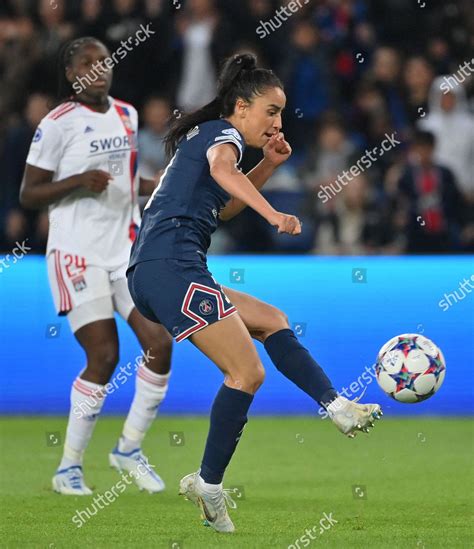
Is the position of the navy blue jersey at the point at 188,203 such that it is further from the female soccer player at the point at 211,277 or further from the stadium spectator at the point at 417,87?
the stadium spectator at the point at 417,87

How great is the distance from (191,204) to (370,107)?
7.13m

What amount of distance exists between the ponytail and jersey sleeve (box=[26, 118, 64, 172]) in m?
1.74

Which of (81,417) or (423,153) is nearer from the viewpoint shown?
(81,417)

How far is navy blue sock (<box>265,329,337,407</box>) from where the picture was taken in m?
5.35

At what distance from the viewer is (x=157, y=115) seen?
11.5 metres

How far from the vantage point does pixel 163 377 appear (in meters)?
7.21

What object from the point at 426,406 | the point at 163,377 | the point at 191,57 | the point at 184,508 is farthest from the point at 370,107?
the point at 184,508

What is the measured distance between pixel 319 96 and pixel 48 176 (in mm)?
5589

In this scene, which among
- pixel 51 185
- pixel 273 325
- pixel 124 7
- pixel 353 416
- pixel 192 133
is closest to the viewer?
pixel 353 416

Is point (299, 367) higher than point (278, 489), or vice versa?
point (299, 367)

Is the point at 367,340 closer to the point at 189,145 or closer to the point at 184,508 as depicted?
the point at 184,508

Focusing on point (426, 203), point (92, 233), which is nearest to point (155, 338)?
point (92, 233)

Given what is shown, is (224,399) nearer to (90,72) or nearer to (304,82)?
(90,72)

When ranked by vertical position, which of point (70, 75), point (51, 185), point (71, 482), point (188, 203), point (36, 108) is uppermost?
point (188, 203)
